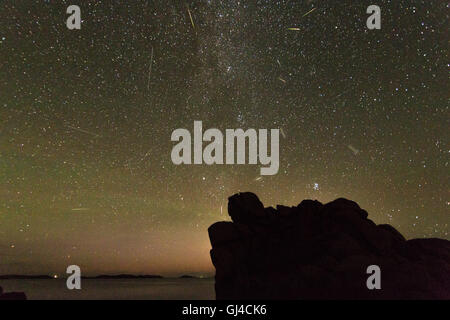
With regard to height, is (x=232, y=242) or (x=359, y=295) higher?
(x=232, y=242)

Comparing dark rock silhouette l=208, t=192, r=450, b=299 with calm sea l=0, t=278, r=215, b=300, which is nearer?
dark rock silhouette l=208, t=192, r=450, b=299

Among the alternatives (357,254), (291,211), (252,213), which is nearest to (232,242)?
(252,213)

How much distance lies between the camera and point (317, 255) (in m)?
25.1

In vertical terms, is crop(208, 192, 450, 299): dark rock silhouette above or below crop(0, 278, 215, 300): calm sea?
above

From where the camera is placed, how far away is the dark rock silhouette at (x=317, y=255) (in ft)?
70.8

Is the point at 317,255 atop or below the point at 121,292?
atop

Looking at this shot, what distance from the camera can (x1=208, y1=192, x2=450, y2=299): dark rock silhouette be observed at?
21.6 m

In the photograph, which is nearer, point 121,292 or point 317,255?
point 317,255
